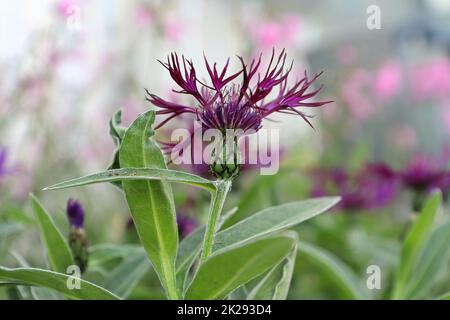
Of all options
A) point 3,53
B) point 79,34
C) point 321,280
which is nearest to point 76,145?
point 79,34

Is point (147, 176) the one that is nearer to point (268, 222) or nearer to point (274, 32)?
point (268, 222)

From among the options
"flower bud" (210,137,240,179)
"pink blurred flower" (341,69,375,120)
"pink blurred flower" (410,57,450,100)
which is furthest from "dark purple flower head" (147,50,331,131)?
"pink blurred flower" (410,57,450,100)

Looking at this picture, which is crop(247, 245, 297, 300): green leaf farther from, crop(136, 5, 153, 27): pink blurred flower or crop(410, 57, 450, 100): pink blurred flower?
crop(410, 57, 450, 100): pink blurred flower

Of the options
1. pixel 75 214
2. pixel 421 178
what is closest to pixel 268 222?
pixel 75 214

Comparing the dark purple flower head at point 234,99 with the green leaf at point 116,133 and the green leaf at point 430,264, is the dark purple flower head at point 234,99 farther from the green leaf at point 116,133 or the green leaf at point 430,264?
the green leaf at point 430,264
